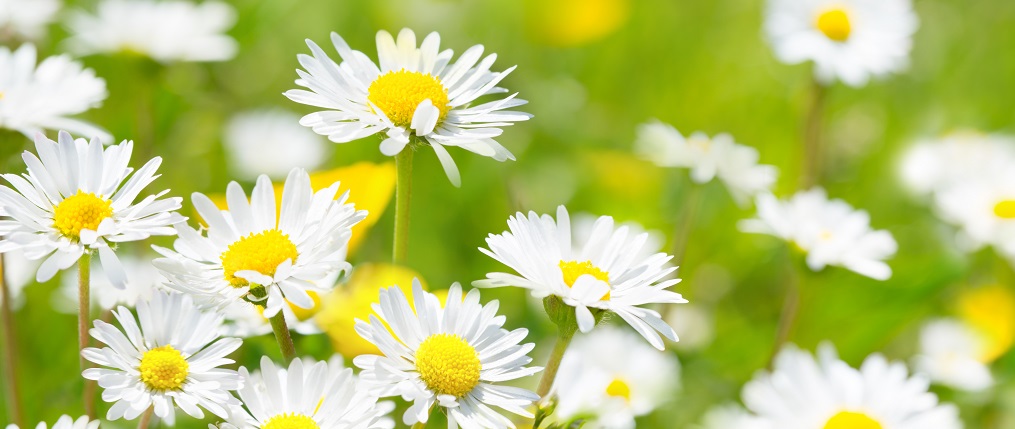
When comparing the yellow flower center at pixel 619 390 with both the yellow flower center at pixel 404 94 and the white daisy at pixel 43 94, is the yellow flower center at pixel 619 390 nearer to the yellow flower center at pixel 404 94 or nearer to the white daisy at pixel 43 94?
the yellow flower center at pixel 404 94

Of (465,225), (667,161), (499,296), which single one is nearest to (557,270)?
(667,161)

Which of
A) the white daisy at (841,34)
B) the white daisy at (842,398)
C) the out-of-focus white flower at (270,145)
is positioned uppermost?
the white daisy at (841,34)

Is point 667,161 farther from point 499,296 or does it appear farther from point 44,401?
point 44,401

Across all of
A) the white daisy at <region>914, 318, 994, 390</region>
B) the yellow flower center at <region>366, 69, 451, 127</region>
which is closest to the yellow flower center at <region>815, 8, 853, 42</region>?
the white daisy at <region>914, 318, 994, 390</region>

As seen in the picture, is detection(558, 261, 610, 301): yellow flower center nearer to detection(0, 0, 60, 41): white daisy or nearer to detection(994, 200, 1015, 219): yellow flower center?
detection(0, 0, 60, 41): white daisy

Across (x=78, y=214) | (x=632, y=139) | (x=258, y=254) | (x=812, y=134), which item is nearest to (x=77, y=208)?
(x=78, y=214)

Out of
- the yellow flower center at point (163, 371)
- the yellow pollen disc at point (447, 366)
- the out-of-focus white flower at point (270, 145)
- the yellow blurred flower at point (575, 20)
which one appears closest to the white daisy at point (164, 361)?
the yellow flower center at point (163, 371)
